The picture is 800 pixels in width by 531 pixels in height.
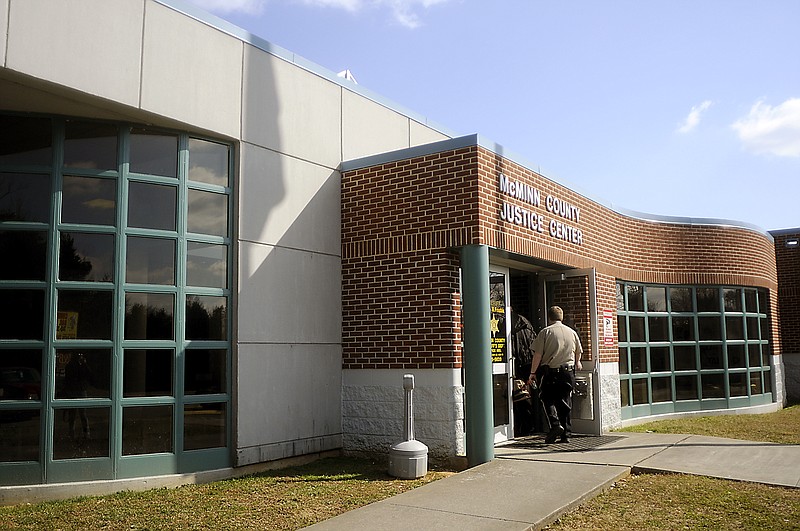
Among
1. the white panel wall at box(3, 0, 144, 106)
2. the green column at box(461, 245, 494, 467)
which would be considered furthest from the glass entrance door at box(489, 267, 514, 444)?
the white panel wall at box(3, 0, 144, 106)

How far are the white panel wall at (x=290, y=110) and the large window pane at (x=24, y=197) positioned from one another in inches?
95.9

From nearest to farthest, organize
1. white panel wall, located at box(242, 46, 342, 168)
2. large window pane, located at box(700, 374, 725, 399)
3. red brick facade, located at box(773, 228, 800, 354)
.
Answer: white panel wall, located at box(242, 46, 342, 168) < large window pane, located at box(700, 374, 725, 399) < red brick facade, located at box(773, 228, 800, 354)

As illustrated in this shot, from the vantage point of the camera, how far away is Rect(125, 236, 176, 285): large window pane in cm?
793

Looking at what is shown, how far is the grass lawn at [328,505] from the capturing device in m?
6.24

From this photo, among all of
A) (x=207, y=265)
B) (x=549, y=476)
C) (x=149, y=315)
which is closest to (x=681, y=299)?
(x=549, y=476)

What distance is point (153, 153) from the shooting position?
820cm

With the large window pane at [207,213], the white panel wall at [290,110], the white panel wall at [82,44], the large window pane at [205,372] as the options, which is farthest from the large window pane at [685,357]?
the white panel wall at [82,44]

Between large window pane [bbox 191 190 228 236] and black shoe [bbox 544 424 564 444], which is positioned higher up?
large window pane [bbox 191 190 228 236]

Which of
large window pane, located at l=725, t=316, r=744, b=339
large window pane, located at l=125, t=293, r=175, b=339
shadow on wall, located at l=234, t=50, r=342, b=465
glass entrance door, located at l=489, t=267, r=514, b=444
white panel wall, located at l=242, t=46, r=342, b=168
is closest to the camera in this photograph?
large window pane, located at l=125, t=293, r=175, b=339

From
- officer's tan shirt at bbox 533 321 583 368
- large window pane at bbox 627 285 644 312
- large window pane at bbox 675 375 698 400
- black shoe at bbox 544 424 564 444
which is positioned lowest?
black shoe at bbox 544 424 564 444

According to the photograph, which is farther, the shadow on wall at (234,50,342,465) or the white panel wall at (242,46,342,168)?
the white panel wall at (242,46,342,168)

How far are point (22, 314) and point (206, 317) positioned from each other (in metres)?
1.94

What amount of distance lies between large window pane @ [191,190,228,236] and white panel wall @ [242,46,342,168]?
0.89 m

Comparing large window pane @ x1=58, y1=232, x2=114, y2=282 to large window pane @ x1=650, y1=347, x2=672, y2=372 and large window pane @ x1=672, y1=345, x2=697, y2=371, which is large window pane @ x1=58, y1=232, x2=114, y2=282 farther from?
large window pane @ x1=672, y1=345, x2=697, y2=371
